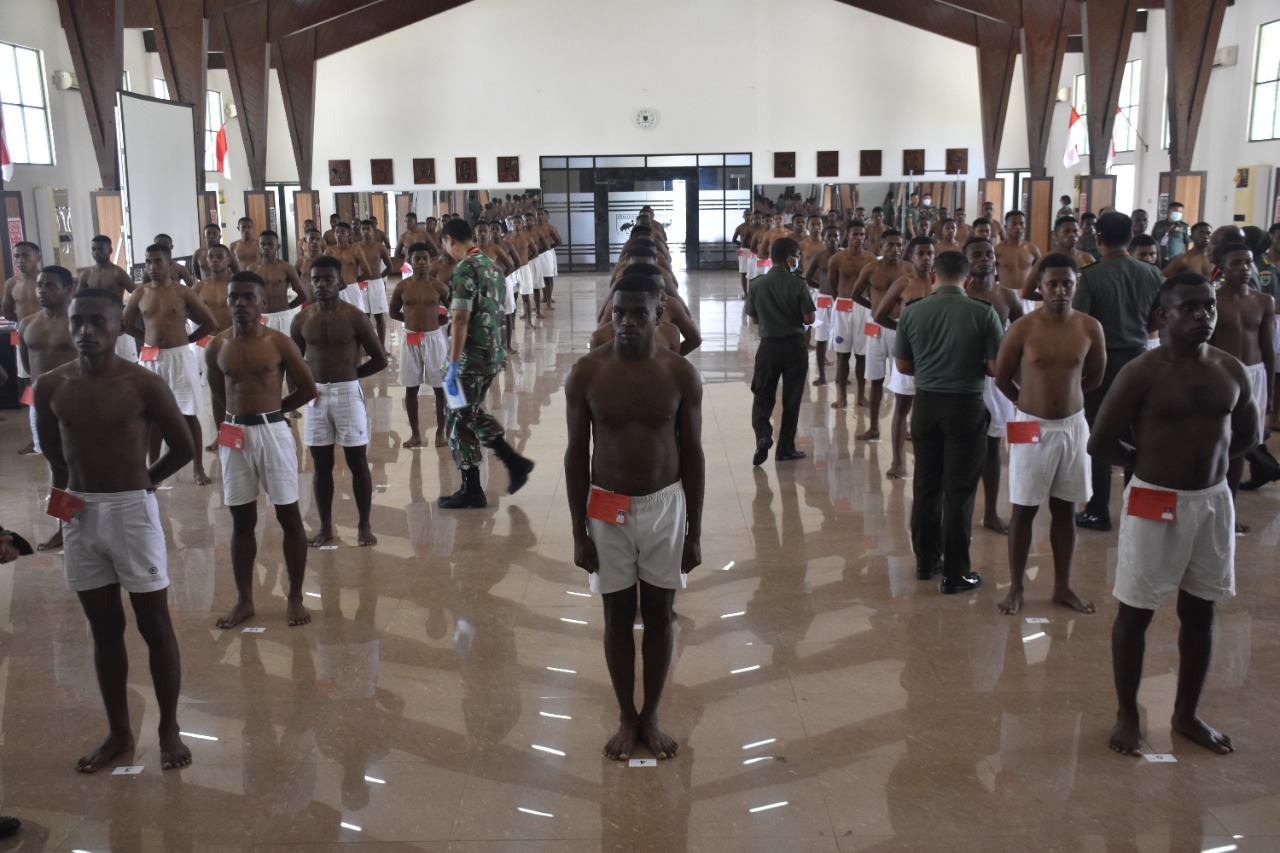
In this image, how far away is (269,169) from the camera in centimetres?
2723

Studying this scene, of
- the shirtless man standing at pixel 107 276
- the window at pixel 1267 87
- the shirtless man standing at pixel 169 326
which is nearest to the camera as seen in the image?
the shirtless man standing at pixel 169 326

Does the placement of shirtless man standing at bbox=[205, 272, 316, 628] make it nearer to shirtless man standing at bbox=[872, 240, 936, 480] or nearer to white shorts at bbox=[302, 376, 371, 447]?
white shorts at bbox=[302, 376, 371, 447]

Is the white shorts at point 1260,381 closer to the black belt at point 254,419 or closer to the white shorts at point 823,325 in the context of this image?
the white shorts at point 823,325

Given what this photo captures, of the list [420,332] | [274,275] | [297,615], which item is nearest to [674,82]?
[274,275]

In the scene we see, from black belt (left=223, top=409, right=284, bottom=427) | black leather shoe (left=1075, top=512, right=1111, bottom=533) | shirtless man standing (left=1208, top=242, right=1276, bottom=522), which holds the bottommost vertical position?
black leather shoe (left=1075, top=512, right=1111, bottom=533)

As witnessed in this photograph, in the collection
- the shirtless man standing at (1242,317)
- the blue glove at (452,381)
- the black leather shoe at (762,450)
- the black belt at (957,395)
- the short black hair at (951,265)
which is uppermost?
the short black hair at (951,265)

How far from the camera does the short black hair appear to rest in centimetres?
558

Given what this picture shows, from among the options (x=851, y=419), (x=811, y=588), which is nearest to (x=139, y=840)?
(x=811, y=588)

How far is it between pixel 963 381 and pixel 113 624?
3.87 metres

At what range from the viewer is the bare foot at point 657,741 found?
153 inches

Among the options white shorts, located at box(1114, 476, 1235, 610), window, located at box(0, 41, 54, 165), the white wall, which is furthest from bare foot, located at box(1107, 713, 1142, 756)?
the white wall

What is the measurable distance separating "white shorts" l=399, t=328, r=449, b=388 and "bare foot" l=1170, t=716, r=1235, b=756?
6.32 meters

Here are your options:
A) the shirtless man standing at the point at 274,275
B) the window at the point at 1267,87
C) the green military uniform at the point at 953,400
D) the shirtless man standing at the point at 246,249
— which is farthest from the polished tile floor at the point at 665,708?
the window at the point at 1267,87

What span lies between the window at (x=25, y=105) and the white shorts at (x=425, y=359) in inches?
424
